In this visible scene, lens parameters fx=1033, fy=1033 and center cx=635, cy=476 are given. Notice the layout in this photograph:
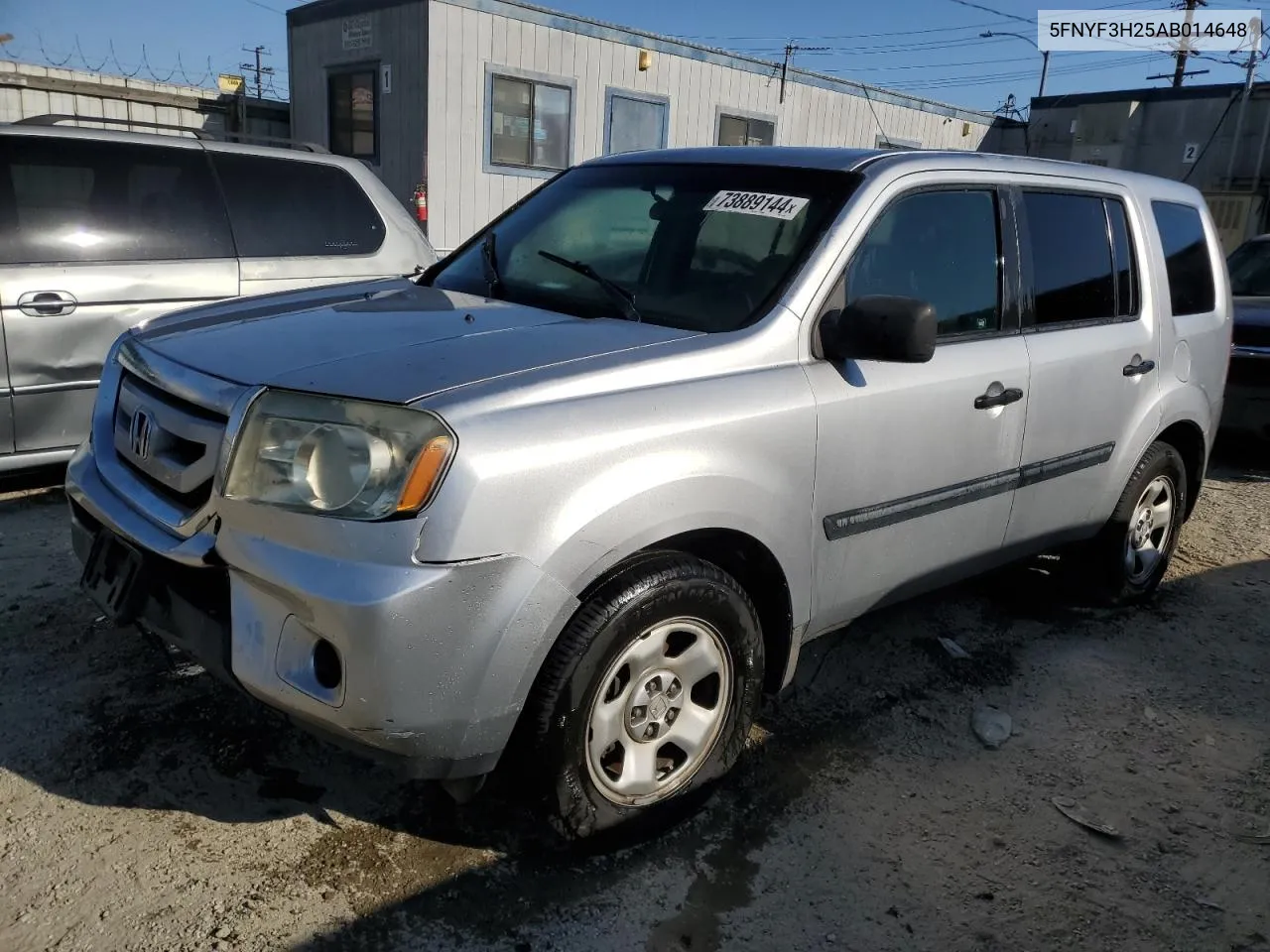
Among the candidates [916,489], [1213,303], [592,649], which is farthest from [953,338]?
[1213,303]

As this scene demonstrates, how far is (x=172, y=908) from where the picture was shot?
7.80 feet

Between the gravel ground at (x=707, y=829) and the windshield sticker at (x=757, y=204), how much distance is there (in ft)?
5.43

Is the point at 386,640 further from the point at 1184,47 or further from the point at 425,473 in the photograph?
the point at 1184,47

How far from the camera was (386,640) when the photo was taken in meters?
2.10

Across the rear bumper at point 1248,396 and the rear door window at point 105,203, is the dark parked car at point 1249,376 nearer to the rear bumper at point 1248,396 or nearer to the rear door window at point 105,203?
the rear bumper at point 1248,396

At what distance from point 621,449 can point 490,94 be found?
11.2 metres

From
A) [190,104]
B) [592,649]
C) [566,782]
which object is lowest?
[566,782]

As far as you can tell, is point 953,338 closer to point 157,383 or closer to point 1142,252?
point 1142,252

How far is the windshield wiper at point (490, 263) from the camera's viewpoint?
3.42 m

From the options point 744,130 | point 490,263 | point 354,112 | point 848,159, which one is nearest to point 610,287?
point 490,263

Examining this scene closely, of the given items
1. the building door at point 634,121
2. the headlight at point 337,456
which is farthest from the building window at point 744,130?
the headlight at point 337,456

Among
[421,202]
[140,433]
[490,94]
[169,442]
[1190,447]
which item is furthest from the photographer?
[490,94]

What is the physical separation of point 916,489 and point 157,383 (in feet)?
7.20

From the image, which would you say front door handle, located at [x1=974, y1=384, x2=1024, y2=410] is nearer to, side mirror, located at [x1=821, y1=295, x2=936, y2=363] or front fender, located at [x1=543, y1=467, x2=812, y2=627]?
side mirror, located at [x1=821, y1=295, x2=936, y2=363]
